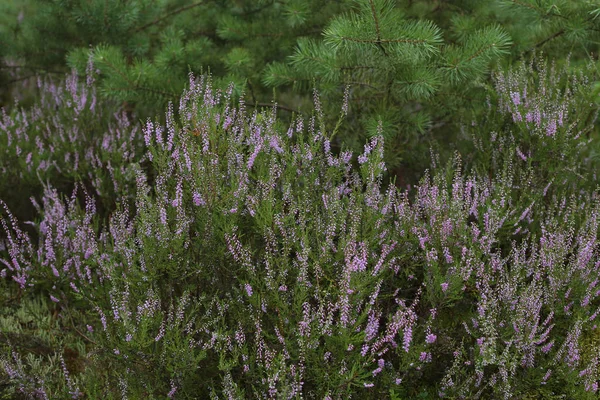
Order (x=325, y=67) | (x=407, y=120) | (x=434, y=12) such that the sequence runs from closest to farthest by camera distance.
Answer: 1. (x=325, y=67)
2. (x=407, y=120)
3. (x=434, y=12)

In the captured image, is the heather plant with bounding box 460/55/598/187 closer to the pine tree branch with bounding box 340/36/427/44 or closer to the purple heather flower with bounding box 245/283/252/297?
the pine tree branch with bounding box 340/36/427/44

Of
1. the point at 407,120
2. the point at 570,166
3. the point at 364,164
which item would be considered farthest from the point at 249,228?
the point at 570,166

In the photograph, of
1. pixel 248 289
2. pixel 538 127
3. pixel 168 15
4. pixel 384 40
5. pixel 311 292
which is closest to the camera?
pixel 248 289

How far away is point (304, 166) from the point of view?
2.66 meters

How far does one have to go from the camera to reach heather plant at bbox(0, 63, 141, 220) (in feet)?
12.4

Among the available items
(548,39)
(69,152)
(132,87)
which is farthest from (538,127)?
(69,152)

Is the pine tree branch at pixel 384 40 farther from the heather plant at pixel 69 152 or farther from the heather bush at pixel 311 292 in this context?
the heather plant at pixel 69 152

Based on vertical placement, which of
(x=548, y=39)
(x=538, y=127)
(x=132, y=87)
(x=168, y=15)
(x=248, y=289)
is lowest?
(x=248, y=289)

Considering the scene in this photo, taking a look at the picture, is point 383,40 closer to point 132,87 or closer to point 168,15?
point 132,87

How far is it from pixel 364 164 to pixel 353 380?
3.34ft

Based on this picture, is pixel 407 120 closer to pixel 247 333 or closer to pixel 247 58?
pixel 247 58

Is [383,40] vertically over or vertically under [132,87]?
under

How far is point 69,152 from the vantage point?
3881 mm

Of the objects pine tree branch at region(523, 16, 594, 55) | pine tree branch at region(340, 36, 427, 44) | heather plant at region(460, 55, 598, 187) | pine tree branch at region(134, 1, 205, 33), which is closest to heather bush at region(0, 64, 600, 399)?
heather plant at region(460, 55, 598, 187)
